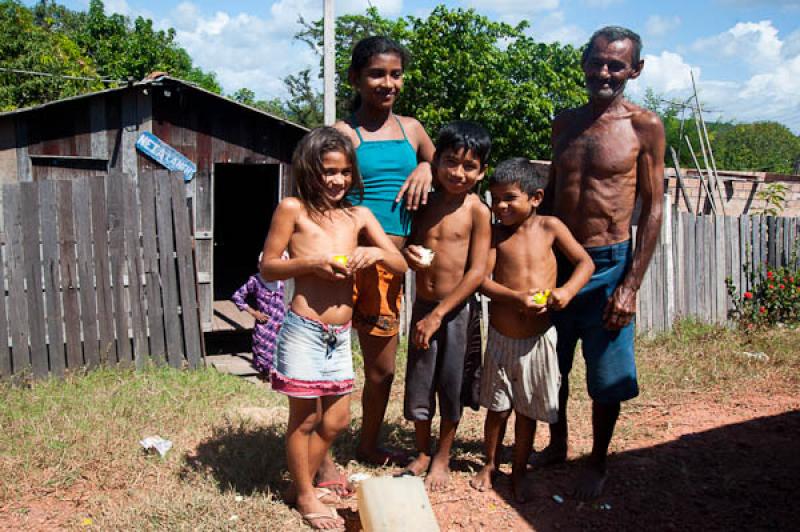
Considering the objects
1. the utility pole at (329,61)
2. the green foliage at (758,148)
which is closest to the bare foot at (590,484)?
the utility pole at (329,61)

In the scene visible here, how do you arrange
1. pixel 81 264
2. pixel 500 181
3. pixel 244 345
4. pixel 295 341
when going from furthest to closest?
pixel 244 345
pixel 81 264
pixel 500 181
pixel 295 341

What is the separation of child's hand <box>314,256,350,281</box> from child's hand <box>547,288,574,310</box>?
3.02ft

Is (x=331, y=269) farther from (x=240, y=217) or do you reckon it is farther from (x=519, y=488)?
(x=240, y=217)

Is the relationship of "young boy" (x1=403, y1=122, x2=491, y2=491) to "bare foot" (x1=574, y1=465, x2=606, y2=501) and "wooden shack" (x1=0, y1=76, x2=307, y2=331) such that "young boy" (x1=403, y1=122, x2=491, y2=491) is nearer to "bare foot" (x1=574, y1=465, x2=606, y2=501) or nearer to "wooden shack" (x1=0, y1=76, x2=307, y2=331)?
"bare foot" (x1=574, y1=465, x2=606, y2=501)

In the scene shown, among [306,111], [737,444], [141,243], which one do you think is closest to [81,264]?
[141,243]

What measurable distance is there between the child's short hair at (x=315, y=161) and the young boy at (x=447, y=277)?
18.2 inches

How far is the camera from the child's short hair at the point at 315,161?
115 inches

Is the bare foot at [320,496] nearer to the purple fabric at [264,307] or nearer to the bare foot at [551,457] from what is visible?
the bare foot at [551,457]

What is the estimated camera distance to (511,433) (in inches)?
174

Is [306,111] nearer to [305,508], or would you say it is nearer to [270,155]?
[270,155]

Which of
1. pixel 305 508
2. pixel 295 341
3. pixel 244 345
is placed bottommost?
pixel 244 345

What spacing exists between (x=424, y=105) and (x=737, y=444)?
12.0 m

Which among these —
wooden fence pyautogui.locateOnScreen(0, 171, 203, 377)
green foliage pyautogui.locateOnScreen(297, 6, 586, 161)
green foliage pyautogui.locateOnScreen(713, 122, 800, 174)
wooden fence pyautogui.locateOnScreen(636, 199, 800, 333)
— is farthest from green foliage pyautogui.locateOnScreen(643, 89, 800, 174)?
wooden fence pyautogui.locateOnScreen(0, 171, 203, 377)

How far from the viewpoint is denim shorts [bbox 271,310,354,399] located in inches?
114
